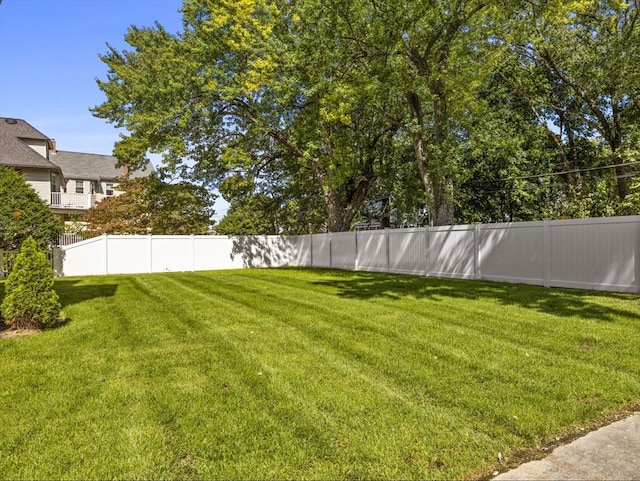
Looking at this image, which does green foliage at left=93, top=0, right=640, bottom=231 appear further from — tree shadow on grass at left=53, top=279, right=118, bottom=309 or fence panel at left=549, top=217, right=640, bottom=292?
tree shadow on grass at left=53, top=279, right=118, bottom=309

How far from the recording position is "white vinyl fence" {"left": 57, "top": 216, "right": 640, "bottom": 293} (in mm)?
9125

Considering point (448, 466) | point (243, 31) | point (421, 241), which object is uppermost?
point (243, 31)

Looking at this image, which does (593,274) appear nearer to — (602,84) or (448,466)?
(448,466)

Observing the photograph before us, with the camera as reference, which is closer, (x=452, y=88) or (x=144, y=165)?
(x=452, y=88)

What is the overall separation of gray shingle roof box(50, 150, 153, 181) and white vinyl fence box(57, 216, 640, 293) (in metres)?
16.2

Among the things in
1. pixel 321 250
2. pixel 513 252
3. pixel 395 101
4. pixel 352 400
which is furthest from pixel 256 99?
pixel 352 400

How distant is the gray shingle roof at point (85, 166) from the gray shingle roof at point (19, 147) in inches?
242

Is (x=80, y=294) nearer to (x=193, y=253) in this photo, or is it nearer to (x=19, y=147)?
(x=193, y=253)

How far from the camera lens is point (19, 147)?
24500 mm

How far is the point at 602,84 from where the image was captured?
1742 centimetres

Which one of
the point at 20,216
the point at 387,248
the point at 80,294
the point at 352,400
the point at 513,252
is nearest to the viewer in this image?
the point at 352,400

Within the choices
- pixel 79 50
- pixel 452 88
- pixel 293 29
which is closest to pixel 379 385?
pixel 452 88

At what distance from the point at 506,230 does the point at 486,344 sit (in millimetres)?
7007

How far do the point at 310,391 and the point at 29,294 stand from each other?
466 centimetres
